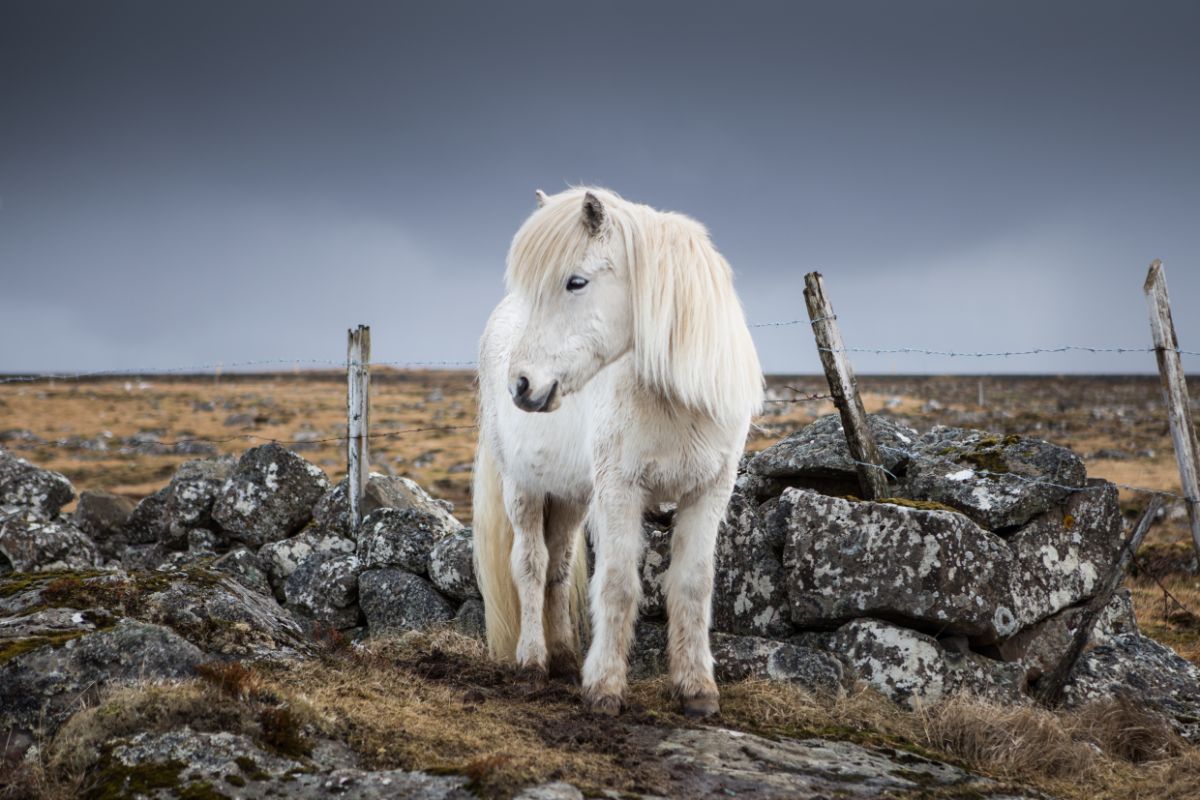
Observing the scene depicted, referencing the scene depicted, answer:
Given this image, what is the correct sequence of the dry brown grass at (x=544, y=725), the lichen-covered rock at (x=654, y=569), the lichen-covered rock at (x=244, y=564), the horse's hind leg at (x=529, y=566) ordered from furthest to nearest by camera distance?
the lichen-covered rock at (x=244, y=564)
the lichen-covered rock at (x=654, y=569)
the horse's hind leg at (x=529, y=566)
the dry brown grass at (x=544, y=725)

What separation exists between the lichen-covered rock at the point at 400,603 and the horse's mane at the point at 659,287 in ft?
13.9

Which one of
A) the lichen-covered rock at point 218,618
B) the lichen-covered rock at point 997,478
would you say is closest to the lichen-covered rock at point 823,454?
the lichen-covered rock at point 997,478

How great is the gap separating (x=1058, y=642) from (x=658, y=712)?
11.9 ft

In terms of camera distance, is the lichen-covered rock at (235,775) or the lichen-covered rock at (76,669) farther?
the lichen-covered rock at (76,669)

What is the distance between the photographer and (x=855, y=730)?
527 cm

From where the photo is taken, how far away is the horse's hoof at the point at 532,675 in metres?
5.89

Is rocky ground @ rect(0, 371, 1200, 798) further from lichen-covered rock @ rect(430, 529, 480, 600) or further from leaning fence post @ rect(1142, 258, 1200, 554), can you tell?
leaning fence post @ rect(1142, 258, 1200, 554)

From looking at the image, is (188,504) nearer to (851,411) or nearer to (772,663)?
(772,663)

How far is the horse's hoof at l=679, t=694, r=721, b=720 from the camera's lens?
5.17m

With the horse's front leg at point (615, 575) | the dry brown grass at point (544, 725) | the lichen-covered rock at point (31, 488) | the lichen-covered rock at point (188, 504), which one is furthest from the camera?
the lichen-covered rock at point (31, 488)

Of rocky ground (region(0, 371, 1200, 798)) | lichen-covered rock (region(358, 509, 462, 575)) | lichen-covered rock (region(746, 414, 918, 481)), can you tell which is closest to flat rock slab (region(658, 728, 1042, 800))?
rocky ground (region(0, 371, 1200, 798))

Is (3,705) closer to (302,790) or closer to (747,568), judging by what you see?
(302,790)

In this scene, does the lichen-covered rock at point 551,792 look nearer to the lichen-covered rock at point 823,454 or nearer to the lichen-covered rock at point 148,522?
the lichen-covered rock at point 823,454

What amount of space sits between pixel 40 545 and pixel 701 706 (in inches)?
323
